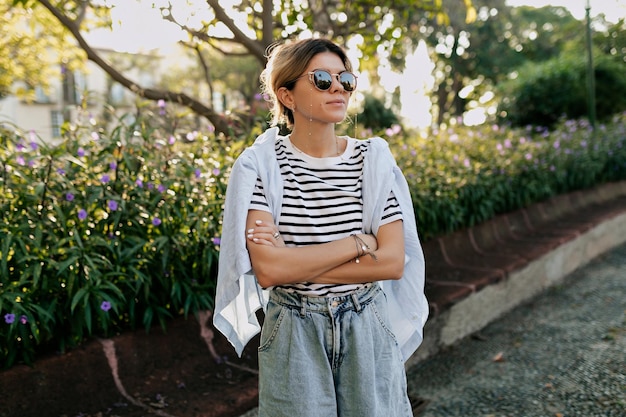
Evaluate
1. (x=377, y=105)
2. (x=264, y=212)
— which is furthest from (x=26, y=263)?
(x=377, y=105)

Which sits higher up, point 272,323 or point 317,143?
point 317,143

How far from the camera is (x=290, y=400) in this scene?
180cm

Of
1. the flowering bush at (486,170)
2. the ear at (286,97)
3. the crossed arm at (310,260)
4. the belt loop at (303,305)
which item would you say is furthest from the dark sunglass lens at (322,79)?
the flowering bush at (486,170)

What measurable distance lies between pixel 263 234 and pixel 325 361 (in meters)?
0.40

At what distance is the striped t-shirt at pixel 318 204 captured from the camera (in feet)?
6.18

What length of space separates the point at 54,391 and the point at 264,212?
1.46 metres

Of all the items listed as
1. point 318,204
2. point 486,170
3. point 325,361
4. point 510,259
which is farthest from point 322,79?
point 486,170

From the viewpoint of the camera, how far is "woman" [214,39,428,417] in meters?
1.82

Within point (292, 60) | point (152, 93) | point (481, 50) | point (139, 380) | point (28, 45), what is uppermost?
point (481, 50)

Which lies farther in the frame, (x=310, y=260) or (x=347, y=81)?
(x=347, y=81)

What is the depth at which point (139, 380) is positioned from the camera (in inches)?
115

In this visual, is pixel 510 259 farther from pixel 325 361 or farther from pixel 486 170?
pixel 325 361

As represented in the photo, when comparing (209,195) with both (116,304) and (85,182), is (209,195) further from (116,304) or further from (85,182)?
(116,304)

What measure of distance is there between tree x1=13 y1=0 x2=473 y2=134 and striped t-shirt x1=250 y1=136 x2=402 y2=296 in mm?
2364
